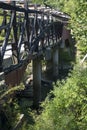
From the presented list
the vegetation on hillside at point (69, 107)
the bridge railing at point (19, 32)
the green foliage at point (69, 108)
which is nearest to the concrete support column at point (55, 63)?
the bridge railing at point (19, 32)

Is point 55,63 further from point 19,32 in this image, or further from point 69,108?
point 69,108

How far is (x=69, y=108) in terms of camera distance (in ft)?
42.9

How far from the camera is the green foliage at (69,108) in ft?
39.5

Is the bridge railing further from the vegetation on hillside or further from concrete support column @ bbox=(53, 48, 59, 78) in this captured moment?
concrete support column @ bbox=(53, 48, 59, 78)

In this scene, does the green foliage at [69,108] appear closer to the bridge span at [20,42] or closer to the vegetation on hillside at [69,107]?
the vegetation on hillside at [69,107]

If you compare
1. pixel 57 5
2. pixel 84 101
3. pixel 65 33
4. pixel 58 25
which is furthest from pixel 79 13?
pixel 57 5

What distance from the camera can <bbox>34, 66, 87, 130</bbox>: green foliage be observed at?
39.5 feet

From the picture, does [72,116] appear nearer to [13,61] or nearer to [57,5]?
[13,61]

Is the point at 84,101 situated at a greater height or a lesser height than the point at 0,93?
lesser

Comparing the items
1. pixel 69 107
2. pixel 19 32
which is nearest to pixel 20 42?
pixel 19 32

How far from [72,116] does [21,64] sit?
14.1ft

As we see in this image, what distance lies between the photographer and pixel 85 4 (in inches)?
559

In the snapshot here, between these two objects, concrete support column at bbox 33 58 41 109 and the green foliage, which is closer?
the green foliage

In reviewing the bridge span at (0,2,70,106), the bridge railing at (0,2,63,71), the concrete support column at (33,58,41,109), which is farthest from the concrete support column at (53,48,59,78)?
the concrete support column at (33,58,41,109)
